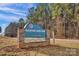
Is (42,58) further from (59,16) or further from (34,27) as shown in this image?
(59,16)

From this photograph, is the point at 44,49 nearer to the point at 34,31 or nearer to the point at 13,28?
the point at 34,31

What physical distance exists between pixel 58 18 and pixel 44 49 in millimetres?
317

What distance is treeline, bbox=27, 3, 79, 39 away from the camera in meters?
1.56

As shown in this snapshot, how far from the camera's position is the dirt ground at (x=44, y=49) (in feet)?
5.11

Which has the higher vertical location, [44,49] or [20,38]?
[20,38]

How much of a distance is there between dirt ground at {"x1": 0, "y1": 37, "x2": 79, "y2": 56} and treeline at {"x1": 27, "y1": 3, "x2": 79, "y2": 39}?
0.07 metres

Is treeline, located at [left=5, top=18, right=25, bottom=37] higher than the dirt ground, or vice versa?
treeline, located at [left=5, top=18, right=25, bottom=37]

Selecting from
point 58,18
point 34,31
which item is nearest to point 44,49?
point 34,31

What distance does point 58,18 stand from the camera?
5.16 ft

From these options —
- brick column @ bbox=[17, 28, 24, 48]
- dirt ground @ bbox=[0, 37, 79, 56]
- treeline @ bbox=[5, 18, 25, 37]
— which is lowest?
dirt ground @ bbox=[0, 37, 79, 56]

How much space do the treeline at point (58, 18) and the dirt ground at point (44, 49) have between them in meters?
0.07

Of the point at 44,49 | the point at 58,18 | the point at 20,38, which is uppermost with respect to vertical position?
the point at 58,18

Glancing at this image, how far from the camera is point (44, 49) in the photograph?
158 centimetres

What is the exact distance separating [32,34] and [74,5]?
0.47 m
